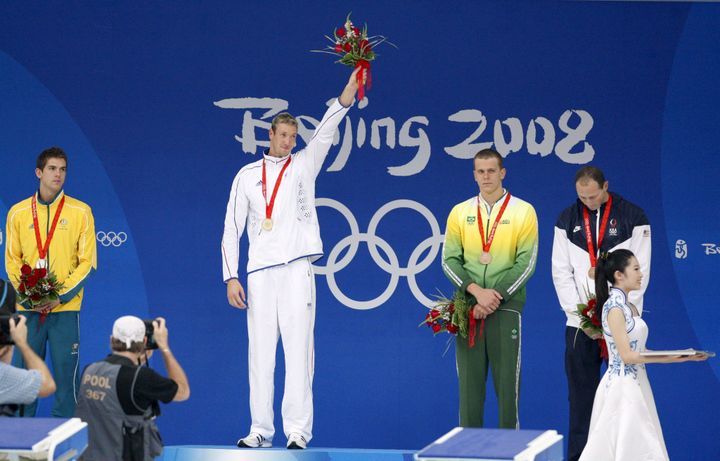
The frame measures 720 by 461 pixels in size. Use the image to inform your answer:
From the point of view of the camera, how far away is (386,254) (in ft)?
28.2

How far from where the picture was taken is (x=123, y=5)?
8570 mm

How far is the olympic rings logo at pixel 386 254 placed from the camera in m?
8.56

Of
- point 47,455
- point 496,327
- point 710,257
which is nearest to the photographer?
point 47,455

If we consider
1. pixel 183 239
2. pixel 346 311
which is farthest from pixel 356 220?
pixel 183 239

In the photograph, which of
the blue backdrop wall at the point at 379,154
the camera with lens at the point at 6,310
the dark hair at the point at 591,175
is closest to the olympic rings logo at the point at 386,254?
the blue backdrop wall at the point at 379,154

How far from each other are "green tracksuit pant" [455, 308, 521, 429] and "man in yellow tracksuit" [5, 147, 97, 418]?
90.9 inches

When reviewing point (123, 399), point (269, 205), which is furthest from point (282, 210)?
point (123, 399)

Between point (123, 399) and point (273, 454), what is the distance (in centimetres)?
173

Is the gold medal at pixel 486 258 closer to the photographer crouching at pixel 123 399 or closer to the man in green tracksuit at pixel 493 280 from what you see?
the man in green tracksuit at pixel 493 280

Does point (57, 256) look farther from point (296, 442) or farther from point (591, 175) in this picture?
point (591, 175)

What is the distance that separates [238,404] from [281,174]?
223 cm

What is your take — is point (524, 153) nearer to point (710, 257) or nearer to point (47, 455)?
point (710, 257)

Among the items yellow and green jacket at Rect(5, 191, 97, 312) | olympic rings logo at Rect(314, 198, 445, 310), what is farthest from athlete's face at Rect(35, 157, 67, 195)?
olympic rings logo at Rect(314, 198, 445, 310)

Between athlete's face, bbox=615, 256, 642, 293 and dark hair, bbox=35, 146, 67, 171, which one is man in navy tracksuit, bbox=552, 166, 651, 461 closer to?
athlete's face, bbox=615, 256, 642, 293
